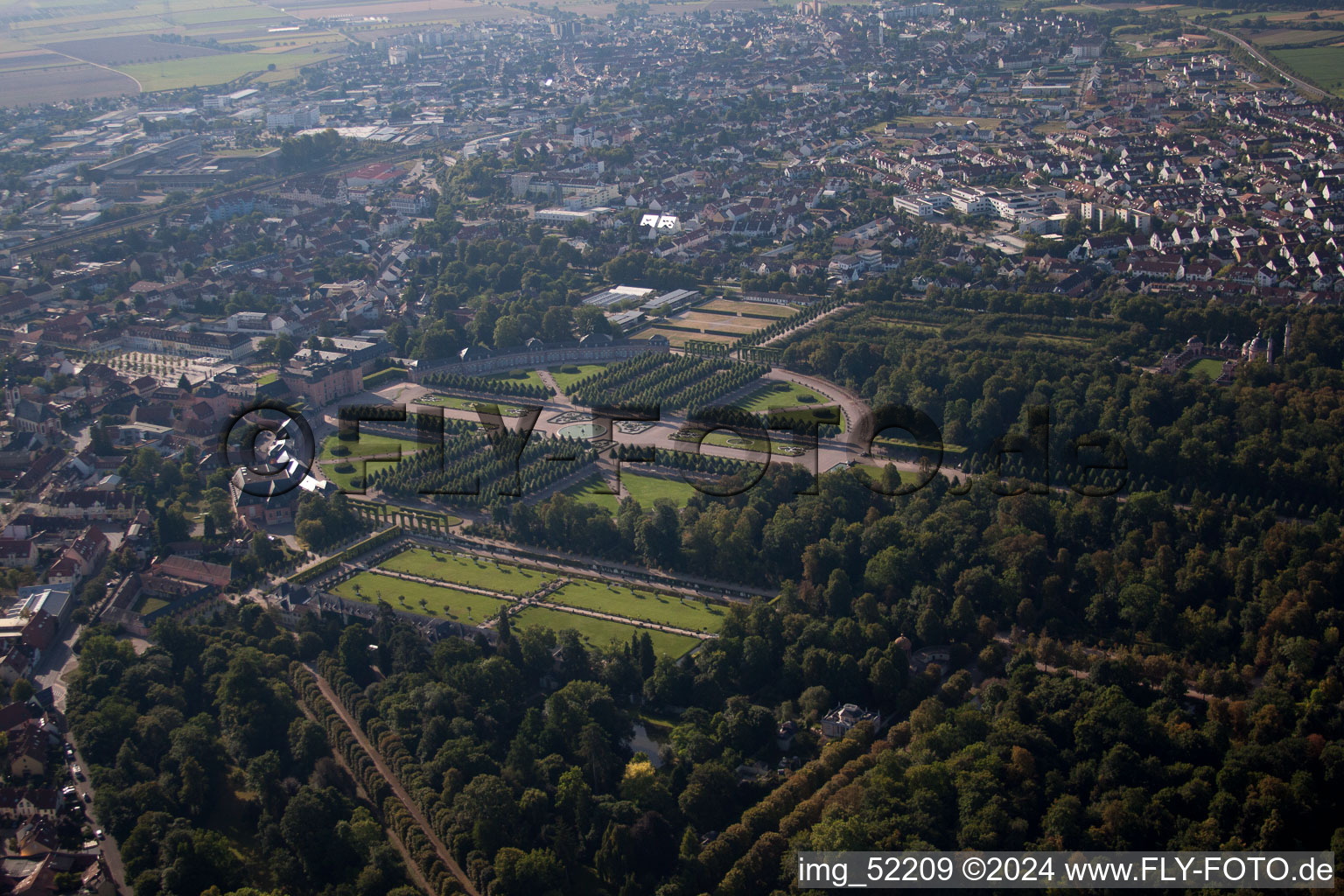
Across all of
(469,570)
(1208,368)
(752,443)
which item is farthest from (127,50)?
(1208,368)

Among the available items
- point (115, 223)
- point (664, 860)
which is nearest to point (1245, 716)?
point (664, 860)

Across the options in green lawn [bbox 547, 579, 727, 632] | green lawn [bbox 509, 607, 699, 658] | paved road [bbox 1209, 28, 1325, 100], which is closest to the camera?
green lawn [bbox 509, 607, 699, 658]

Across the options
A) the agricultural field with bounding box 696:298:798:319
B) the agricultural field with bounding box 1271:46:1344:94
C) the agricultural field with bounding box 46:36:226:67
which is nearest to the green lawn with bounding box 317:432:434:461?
the agricultural field with bounding box 696:298:798:319

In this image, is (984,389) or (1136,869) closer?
(1136,869)

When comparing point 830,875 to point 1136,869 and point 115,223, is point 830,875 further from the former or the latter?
point 115,223

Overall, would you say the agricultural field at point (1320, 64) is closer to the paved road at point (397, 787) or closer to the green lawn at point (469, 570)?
the green lawn at point (469, 570)

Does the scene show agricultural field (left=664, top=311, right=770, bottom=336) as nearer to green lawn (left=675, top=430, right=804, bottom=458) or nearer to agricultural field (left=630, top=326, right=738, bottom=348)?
agricultural field (left=630, top=326, right=738, bottom=348)

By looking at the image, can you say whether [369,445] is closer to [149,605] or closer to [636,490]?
[636,490]
